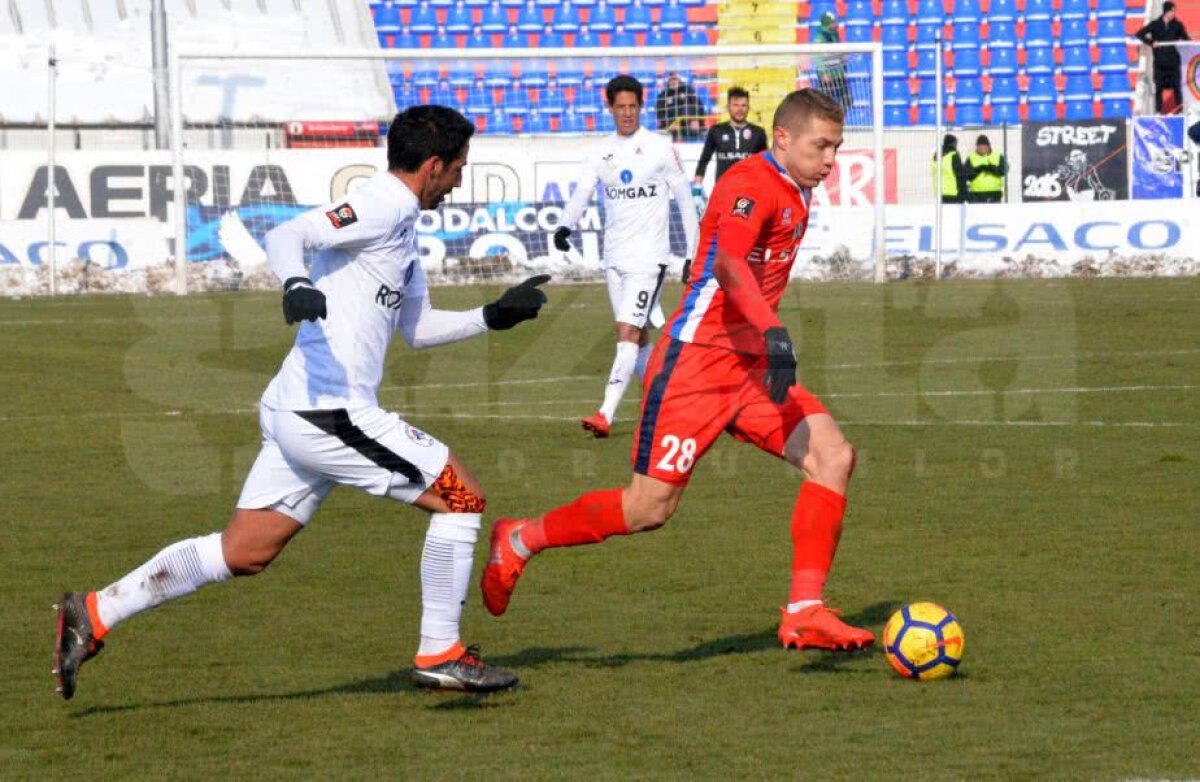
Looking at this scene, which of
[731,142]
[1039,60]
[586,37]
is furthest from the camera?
[586,37]

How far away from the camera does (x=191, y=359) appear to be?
18.6m

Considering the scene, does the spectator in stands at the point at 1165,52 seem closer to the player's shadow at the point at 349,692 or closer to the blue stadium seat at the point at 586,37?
the blue stadium seat at the point at 586,37

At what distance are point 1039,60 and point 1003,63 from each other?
658 millimetres

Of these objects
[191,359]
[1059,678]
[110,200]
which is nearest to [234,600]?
[1059,678]

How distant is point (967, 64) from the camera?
35.6m

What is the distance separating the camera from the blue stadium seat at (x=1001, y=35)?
1398 inches

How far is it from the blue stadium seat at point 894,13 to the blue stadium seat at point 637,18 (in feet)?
14.2

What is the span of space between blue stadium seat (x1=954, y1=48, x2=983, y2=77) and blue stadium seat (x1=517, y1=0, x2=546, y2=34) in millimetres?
7707

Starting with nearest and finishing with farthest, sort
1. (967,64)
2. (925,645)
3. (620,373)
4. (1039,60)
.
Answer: (925,645) → (620,373) → (1039,60) → (967,64)

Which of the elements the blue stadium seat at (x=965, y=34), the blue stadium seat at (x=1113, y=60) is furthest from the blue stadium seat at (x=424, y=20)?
the blue stadium seat at (x=1113, y=60)

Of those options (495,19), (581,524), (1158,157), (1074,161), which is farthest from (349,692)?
(495,19)

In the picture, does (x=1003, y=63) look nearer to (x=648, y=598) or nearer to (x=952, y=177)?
(x=952, y=177)

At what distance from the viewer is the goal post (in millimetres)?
25688

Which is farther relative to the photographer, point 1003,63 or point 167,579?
point 1003,63
